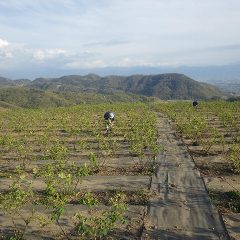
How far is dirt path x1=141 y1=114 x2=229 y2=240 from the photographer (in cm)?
1080

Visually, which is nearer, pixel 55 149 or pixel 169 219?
pixel 169 219

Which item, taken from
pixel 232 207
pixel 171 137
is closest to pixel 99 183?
pixel 232 207

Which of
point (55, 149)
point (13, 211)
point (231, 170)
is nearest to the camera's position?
point (13, 211)

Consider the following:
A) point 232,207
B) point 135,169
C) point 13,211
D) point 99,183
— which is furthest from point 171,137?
point 13,211

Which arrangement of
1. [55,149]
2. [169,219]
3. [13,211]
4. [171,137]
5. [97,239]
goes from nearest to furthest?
[97,239]
[169,219]
[13,211]
[55,149]
[171,137]

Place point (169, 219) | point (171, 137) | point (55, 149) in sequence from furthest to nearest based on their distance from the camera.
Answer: point (171, 137) → point (55, 149) → point (169, 219)

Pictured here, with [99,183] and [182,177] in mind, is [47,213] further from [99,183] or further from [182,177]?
[182,177]

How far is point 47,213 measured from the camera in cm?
1236

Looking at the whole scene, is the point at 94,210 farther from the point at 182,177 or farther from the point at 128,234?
the point at 182,177

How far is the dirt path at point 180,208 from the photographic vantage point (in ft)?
35.4

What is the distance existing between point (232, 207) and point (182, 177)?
3697mm

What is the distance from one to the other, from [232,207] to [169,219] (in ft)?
7.40

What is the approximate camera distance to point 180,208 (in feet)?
41.3

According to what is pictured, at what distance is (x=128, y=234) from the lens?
1079cm
